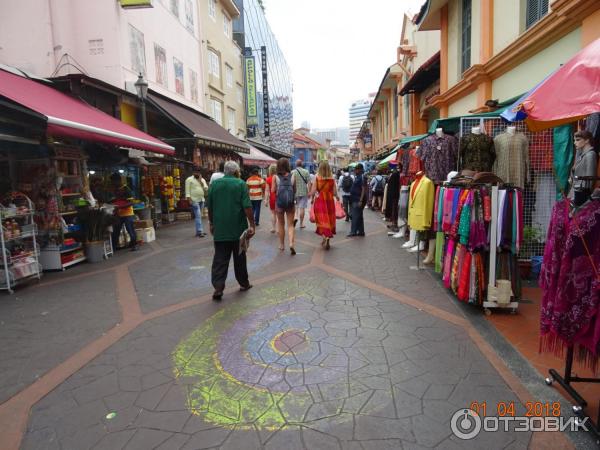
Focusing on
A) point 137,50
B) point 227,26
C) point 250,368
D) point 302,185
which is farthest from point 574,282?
point 227,26

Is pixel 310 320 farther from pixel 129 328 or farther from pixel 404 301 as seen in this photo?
pixel 129 328

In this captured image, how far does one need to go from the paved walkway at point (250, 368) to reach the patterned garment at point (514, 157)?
1.97 meters

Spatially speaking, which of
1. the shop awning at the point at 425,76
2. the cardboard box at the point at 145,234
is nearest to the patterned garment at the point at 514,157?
the cardboard box at the point at 145,234

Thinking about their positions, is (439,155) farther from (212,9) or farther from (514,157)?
(212,9)

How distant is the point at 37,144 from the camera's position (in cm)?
715

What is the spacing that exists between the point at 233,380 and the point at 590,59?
11.5 ft

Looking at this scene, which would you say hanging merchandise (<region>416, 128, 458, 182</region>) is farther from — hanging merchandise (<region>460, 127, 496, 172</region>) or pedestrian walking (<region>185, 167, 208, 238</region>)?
pedestrian walking (<region>185, 167, 208, 238</region>)

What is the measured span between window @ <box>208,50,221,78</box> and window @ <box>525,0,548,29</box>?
14.8 m

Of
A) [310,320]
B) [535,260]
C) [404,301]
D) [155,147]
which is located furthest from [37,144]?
[535,260]

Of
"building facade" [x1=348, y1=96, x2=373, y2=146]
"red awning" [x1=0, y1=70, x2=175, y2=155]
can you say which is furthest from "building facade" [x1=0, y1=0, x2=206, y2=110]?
"building facade" [x1=348, y1=96, x2=373, y2=146]

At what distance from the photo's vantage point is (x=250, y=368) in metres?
3.34

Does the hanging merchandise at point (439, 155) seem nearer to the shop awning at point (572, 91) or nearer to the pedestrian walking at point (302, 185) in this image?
the pedestrian walking at point (302, 185)

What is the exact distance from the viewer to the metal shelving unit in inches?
233

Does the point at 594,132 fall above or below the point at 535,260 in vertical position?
above
